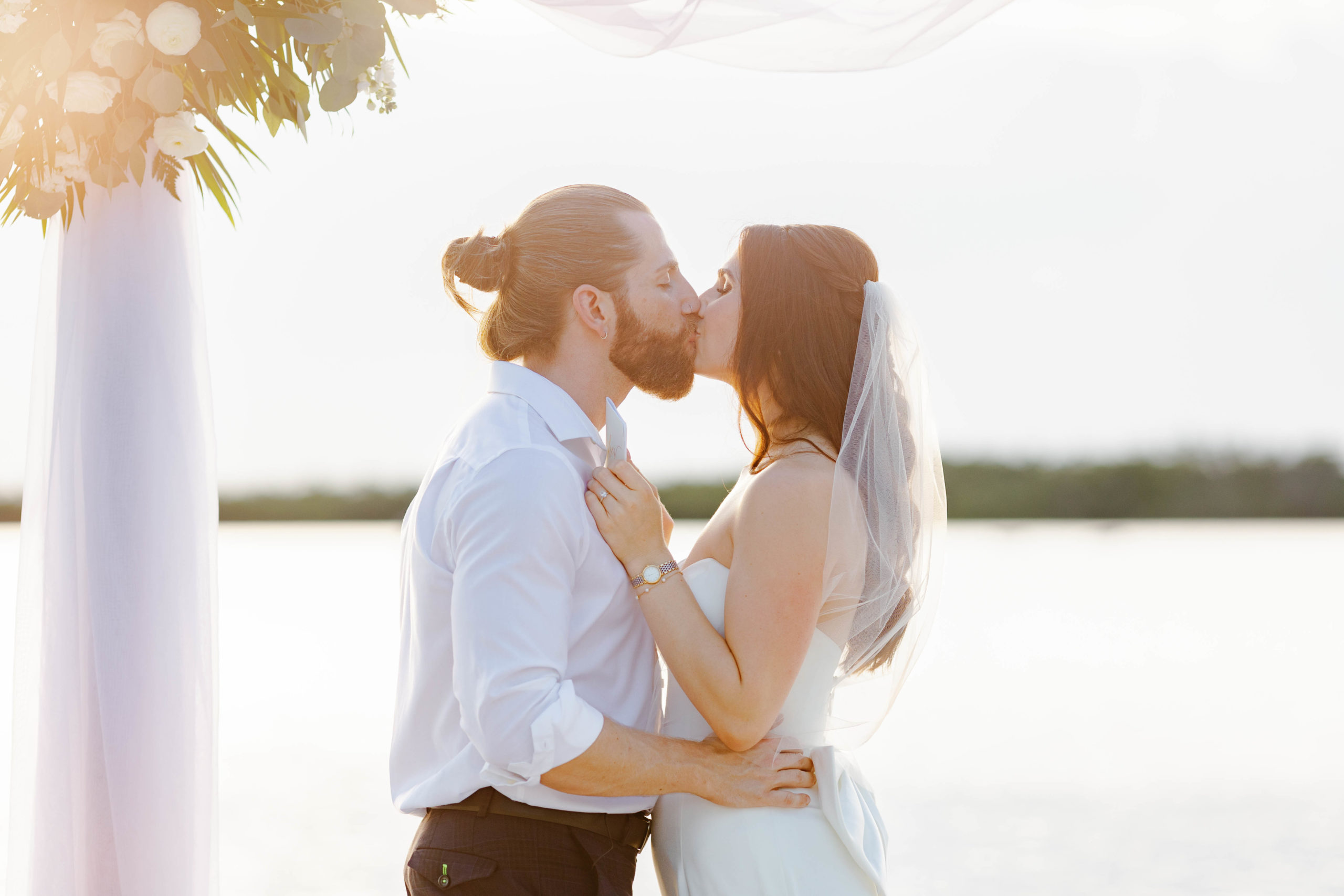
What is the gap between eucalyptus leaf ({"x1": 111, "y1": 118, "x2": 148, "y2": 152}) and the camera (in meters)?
2.03

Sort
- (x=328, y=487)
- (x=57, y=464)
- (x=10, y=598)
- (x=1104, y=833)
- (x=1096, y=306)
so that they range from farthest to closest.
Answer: (x=1096, y=306)
(x=328, y=487)
(x=10, y=598)
(x=1104, y=833)
(x=57, y=464)

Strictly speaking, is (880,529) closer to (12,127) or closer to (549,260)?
(549,260)

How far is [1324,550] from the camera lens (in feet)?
55.3

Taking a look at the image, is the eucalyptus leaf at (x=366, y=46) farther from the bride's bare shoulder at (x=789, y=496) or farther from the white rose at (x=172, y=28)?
the bride's bare shoulder at (x=789, y=496)

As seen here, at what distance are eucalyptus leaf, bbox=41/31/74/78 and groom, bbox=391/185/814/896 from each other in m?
0.74

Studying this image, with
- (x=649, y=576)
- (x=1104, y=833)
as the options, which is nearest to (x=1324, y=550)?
(x=1104, y=833)

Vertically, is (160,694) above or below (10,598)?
above

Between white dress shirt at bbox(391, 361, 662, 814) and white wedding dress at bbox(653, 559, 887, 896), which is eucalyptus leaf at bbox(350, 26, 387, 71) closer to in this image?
white dress shirt at bbox(391, 361, 662, 814)

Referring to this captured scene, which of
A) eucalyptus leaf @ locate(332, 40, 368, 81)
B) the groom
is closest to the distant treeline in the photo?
the groom

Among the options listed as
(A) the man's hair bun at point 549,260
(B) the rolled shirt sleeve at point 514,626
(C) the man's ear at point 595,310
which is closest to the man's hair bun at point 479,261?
(A) the man's hair bun at point 549,260

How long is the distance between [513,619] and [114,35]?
1182 mm

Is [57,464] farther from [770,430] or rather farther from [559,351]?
[770,430]

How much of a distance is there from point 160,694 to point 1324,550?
1802cm

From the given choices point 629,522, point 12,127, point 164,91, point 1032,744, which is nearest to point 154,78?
point 164,91
